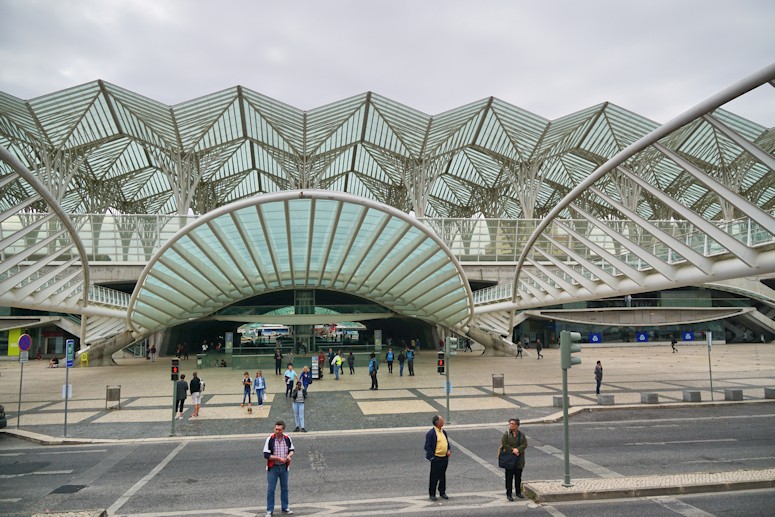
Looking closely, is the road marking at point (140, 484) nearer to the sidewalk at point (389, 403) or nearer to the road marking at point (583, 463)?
the sidewalk at point (389, 403)

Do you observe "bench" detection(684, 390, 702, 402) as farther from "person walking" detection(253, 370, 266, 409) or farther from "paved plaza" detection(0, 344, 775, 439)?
"person walking" detection(253, 370, 266, 409)

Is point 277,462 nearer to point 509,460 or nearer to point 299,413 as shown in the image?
point 509,460

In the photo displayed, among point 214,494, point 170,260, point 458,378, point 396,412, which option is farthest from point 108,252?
point 214,494

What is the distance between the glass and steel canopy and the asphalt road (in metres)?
11.8

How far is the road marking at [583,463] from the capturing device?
10.9 meters

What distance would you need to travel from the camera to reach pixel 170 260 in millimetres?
27078

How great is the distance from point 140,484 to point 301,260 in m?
21.1

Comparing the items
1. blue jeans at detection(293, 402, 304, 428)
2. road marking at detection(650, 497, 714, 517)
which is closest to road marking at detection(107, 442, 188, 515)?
blue jeans at detection(293, 402, 304, 428)

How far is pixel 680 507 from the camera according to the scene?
29.0 ft

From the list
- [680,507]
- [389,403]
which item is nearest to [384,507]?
[680,507]

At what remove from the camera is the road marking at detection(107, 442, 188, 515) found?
930 centimetres

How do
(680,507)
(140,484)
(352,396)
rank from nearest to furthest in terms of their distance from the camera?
(680,507), (140,484), (352,396)

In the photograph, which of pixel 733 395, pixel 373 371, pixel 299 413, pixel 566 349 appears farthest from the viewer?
pixel 373 371

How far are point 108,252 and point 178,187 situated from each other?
1086cm
